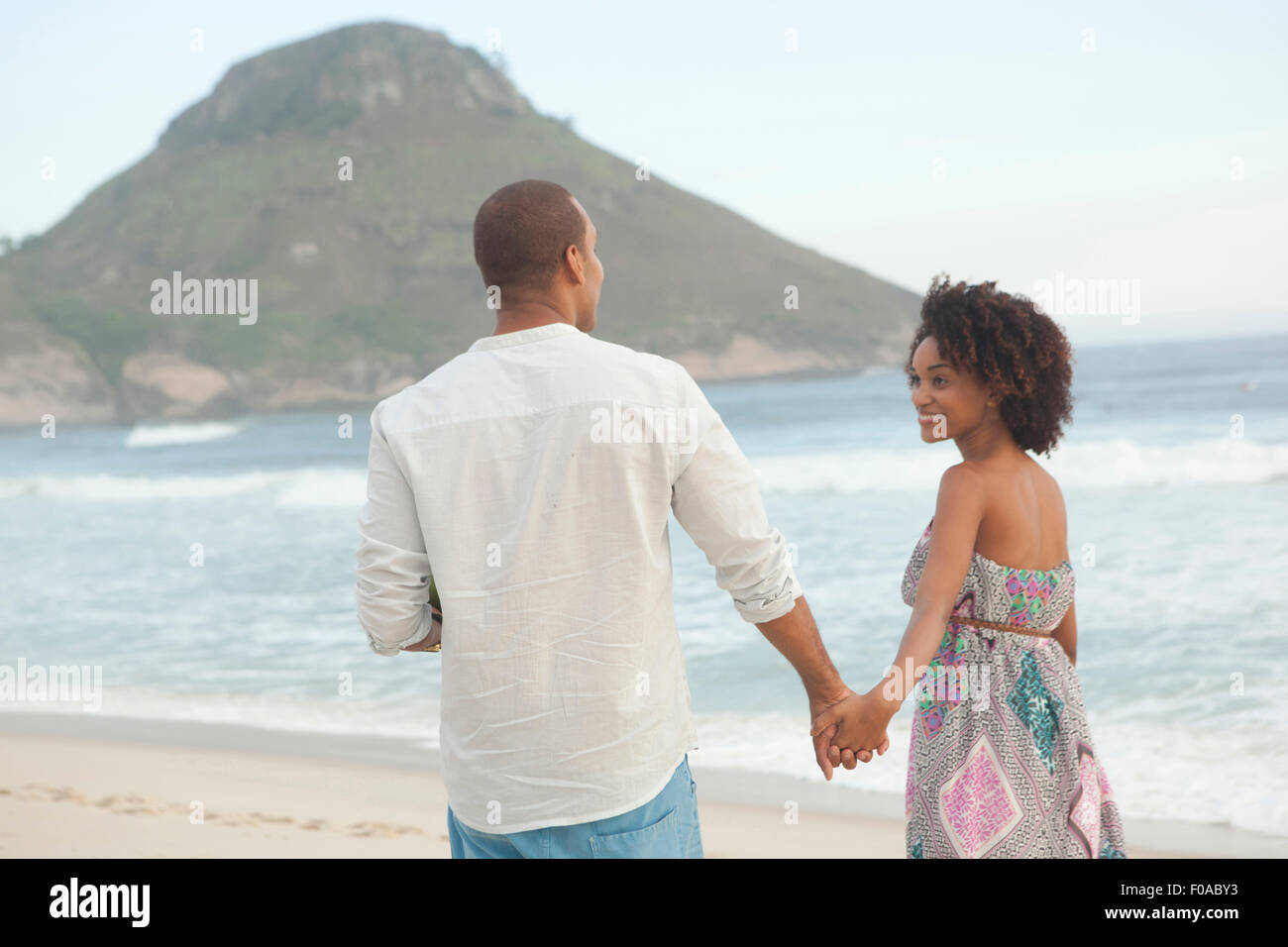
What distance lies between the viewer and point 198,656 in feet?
26.7

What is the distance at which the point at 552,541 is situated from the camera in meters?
1.74

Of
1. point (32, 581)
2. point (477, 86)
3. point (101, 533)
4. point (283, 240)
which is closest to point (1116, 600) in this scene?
point (32, 581)

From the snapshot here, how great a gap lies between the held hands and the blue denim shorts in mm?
441

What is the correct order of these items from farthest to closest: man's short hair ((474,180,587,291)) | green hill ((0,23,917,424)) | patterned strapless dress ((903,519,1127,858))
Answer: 1. green hill ((0,23,917,424))
2. patterned strapless dress ((903,519,1127,858))
3. man's short hair ((474,180,587,291))

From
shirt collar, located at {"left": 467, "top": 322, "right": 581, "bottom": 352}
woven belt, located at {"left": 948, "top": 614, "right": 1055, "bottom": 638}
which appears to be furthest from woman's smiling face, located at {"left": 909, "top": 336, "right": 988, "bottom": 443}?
shirt collar, located at {"left": 467, "top": 322, "right": 581, "bottom": 352}

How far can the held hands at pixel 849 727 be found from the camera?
7.47 ft

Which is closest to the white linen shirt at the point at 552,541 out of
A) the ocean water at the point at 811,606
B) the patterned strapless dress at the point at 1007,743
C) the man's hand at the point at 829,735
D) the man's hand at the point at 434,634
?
the man's hand at the point at 434,634

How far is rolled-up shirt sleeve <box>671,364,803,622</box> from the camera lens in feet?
5.79

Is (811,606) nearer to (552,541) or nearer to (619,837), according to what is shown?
(619,837)

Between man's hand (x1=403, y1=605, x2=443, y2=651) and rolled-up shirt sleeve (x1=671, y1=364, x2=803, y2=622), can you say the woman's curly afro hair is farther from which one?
man's hand (x1=403, y1=605, x2=443, y2=651)

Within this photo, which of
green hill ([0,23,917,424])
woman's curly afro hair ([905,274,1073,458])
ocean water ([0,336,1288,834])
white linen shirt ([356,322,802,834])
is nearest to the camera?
white linen shirt ([356,322,802,834])

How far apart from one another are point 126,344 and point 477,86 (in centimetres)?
3044

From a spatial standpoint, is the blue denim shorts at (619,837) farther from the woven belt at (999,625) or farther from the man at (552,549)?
the woven belt at (999,625)

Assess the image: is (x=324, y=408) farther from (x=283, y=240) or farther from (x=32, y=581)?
(x=32, y=581)
